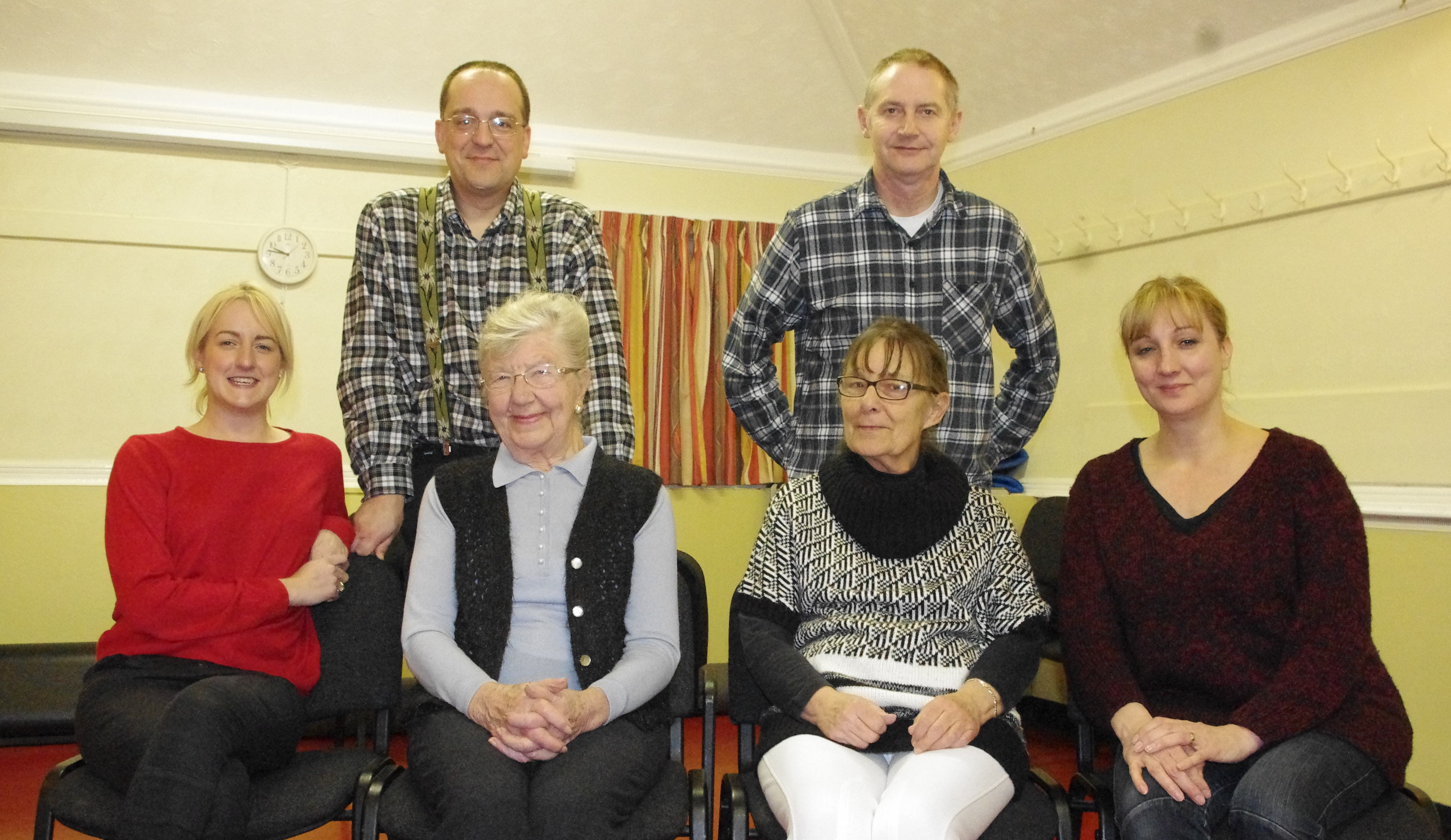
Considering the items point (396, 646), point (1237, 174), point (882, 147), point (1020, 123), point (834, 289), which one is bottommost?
point (396, 646)

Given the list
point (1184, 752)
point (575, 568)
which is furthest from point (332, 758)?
point (1184, 752)

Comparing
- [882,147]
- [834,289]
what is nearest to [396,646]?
[834,289]

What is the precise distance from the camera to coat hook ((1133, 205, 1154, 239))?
170 inches

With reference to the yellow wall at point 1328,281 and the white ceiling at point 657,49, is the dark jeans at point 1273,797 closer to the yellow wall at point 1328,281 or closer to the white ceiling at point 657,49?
the yellow wall at point 1328,281

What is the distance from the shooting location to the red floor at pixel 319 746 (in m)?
3.16

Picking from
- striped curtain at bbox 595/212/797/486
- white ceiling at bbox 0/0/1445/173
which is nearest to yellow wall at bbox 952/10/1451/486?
white ceiling at bbox 0/0/1445/173

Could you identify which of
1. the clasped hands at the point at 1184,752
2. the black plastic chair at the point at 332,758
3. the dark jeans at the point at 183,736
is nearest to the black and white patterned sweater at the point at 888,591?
the clasped hands at the point at 1184,752

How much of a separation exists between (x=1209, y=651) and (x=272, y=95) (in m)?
4.23

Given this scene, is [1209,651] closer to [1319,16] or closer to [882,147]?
[882,147]

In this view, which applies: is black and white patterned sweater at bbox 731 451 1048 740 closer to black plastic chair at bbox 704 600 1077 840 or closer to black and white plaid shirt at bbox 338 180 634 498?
black plastic chair at bbox 704 600 1077 840

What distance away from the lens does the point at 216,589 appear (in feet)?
6.82

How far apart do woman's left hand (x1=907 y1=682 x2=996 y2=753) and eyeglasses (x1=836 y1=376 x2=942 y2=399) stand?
57 cm

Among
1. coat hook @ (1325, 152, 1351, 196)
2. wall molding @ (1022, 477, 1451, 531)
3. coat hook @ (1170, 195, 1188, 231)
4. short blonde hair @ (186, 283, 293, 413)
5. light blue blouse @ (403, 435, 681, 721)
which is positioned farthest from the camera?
coat hook @ (1170, 195, 1188, 231)

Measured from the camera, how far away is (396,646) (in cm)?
224
